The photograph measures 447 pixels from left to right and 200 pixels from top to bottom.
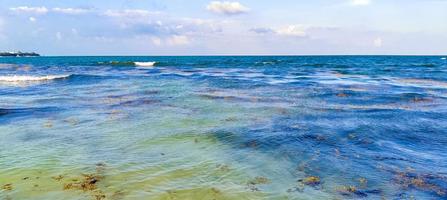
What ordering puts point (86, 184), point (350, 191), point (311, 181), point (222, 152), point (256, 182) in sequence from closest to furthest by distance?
point (350, 191)
point (86, 184)
point (256, 182)
point (311, 181)
point (222, 152)

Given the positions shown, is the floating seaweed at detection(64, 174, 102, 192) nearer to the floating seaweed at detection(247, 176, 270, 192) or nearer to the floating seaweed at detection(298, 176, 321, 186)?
the floating seaweed at detection(247, 176, 270, 192)

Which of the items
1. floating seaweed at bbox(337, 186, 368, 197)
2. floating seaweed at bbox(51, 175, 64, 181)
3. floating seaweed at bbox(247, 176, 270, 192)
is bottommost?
floating seaweed at bbox(337, 186, 368, 197)

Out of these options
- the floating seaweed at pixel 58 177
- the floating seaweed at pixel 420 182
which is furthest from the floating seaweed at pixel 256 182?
the floating seaweed at pixel 58 177

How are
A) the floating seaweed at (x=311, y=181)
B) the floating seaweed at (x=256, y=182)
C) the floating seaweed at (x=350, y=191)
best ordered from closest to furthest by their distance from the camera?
the floating seaweed at (x=350, y=191) → the floating seaweed at (x=256, y=182) → the floating seaweed at (x=311, y=181)

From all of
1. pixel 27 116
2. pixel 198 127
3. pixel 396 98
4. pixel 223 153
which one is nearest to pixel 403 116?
pixel 396 98

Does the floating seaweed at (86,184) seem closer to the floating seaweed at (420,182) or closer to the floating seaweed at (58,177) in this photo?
the floating seaweed at (58,177)

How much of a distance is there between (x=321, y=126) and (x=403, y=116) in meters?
4.03

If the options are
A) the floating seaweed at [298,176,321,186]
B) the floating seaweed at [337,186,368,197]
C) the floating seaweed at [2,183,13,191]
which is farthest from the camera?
the floating seaweed at [298,176,321,186]

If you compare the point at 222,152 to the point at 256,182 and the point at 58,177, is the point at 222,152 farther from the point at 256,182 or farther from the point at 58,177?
the point at 58,177

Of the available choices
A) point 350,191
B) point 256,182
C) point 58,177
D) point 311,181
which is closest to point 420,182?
point 350,191

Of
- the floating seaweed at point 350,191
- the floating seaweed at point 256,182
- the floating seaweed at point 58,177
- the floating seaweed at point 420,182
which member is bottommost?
the floating seaweed at point 420,182

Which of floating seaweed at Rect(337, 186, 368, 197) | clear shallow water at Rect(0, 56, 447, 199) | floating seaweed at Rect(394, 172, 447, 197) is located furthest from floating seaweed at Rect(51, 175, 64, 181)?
floating seaweed at Rect(394, 172, 447, 197)

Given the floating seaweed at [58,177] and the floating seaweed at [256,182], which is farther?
the floating seaweed at [58,177]

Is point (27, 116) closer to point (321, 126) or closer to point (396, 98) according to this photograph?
point (321, 126)
